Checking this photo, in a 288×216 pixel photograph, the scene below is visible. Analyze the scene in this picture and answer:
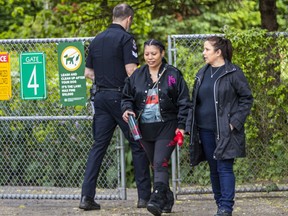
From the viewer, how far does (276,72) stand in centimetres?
955

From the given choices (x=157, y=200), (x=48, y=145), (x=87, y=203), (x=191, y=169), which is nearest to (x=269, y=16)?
(x=191, y=169)

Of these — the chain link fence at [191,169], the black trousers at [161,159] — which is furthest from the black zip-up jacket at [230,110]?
the chain link fence at [191,169]

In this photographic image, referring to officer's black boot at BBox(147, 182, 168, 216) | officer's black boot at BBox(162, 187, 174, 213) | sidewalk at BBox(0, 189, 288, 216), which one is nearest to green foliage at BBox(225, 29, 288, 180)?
sidewalk at BBox(0, 189, 288, 216)

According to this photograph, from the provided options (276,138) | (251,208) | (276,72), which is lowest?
(251,208)

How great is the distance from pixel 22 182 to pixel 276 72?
11.2 feet

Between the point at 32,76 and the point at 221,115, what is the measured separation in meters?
2.63

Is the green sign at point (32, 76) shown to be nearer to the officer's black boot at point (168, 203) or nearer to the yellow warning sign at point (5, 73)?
the yellow warning sign at point (5, 73)

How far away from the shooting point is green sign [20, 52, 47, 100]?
31.2 ft

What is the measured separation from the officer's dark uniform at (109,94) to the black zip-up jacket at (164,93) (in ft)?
1.11

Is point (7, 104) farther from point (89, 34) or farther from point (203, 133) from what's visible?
point (89, 34)

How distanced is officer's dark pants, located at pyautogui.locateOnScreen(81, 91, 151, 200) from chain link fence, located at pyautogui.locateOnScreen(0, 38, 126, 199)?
69 centimetres

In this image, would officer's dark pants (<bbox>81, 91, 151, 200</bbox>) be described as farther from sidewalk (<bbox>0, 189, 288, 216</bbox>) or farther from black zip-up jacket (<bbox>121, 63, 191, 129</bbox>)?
black zip-up jacket (<bbox>121, 63, 191, 129</bbox>)

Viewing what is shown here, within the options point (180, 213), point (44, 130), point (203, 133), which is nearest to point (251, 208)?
point (180, 213)

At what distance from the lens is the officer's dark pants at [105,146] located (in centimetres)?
884
